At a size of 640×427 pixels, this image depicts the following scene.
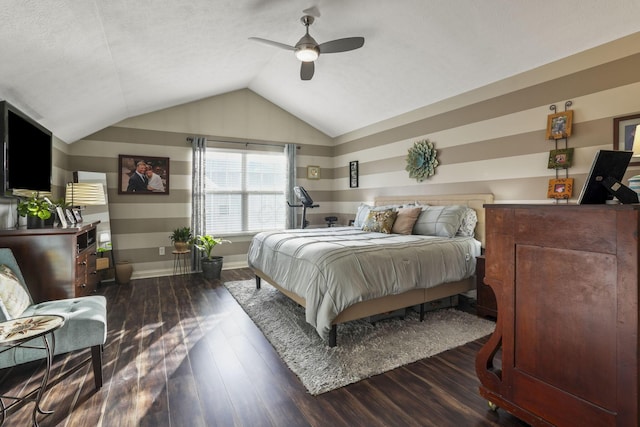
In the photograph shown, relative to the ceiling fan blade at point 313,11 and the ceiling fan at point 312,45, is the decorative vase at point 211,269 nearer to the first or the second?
the ceiling fan at point 312,45

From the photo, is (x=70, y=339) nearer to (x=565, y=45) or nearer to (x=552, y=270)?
(x=552, y=270)

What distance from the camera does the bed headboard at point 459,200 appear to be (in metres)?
3.79

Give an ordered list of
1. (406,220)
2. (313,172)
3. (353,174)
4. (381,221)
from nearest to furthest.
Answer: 1. (406,220)
2. (381,221)
3. (353,174)
4. (313,172)

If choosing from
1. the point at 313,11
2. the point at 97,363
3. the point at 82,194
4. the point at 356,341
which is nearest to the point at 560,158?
the point at 356,341

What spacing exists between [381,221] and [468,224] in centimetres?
100

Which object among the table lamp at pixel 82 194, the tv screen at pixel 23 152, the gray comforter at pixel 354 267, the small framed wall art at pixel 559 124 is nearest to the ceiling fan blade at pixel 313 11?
the gray comforter at pixel 354 267

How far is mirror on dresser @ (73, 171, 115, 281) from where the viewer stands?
4469 mm

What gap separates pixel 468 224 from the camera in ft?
12.3

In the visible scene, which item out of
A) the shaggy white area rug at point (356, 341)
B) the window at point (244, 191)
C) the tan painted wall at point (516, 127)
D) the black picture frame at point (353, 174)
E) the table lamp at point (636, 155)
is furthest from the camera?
the black picture frame at point (353, 174)

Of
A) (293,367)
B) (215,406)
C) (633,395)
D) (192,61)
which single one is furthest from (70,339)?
(192,61)

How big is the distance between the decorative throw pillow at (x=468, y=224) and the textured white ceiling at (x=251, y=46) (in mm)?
1538

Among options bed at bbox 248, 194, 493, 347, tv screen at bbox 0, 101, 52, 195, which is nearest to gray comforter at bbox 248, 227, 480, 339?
bed at bbox 248, 194, 493, 347

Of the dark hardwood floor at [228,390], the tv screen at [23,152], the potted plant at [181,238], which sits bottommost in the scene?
the dark hardwood floor at [228,390]

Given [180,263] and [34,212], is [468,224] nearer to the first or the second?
[34,212]
